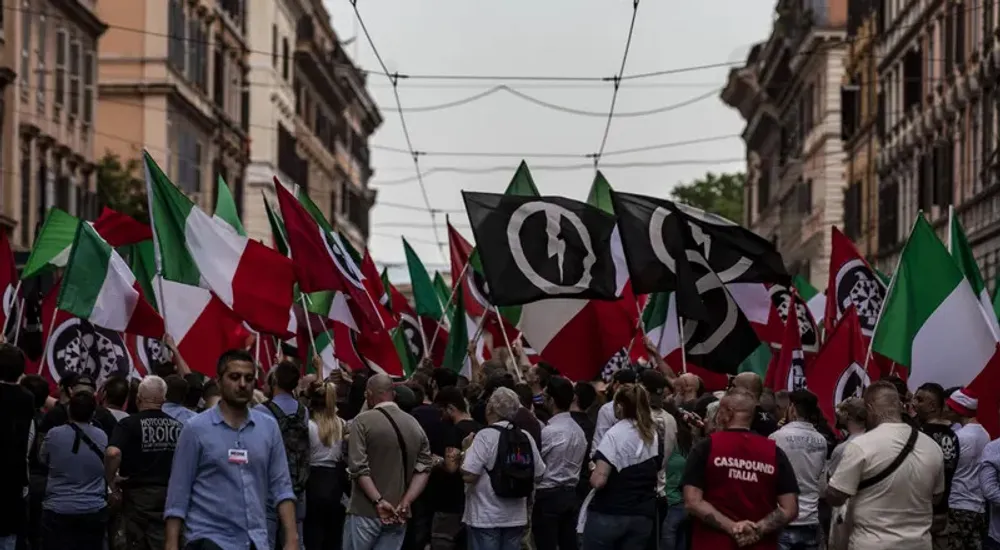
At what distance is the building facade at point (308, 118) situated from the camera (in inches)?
2943

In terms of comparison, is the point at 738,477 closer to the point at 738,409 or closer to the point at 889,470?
the point at 738,409

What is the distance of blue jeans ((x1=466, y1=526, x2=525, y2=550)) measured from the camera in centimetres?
1467

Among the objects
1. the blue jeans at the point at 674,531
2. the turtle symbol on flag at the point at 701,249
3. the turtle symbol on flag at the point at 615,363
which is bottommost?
the blue jeans at the point at 674,531

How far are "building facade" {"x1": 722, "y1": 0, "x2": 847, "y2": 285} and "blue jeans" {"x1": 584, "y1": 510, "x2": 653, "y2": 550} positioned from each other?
155 feet

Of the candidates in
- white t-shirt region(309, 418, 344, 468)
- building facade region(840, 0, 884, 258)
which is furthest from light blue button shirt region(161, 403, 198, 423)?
building facade region(840, 0, 884, 258)

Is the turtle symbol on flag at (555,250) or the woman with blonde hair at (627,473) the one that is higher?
the turtle symbol on flag at (555,250)

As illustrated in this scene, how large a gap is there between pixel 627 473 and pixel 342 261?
594 cm

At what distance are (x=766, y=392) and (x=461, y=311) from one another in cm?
759

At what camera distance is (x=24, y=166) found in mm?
42969

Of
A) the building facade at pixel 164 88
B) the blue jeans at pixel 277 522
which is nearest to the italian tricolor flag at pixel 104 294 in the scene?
the blue jeans at pixel 277 522

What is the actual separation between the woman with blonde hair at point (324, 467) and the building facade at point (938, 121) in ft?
86.3

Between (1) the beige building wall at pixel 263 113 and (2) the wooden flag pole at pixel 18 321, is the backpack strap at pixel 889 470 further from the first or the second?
(1) the beige building wall at pixel 263 113

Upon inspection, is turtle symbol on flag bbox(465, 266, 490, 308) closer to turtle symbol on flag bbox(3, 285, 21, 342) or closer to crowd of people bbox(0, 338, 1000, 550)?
turtle symbol on flag bbox(3, 285, 21, 342)

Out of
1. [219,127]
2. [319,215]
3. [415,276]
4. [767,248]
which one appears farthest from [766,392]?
[219,127]
